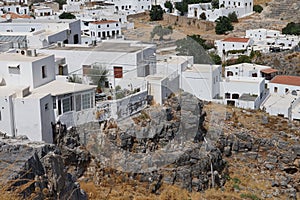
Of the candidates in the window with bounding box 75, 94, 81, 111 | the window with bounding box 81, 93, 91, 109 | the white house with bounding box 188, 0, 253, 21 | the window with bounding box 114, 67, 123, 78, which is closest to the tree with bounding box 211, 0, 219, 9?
the white house with bounding box 188, 0, 253, 21

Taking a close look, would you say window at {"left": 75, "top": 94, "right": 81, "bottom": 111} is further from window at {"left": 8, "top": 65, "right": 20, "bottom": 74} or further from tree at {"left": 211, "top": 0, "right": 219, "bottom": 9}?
tree at {"left": 211, "top": 0, "right": 219, "bottom": 9}

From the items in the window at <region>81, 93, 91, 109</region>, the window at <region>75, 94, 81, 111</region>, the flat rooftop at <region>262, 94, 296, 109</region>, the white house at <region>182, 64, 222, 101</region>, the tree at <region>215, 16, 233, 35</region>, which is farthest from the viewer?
the tree at <region>215, 16, 233, 35</region>

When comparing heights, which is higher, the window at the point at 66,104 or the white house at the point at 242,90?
the window at the point at 66,104

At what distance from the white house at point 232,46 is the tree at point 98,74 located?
17.7 metres

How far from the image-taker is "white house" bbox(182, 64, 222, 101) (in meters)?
16.5

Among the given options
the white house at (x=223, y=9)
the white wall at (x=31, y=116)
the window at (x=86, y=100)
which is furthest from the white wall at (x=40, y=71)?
the white house at (x=223, y=9)

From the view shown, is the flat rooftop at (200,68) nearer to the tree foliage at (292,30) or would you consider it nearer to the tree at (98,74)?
the tree at (98,74)

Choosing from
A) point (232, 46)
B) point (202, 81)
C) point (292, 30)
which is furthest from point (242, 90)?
point (292, 30)

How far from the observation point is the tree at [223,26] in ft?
132

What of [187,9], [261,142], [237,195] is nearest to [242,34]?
[187,9]

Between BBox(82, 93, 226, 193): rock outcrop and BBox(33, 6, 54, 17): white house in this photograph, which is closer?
BBox(82, 93, 226, 193): rock outcrop

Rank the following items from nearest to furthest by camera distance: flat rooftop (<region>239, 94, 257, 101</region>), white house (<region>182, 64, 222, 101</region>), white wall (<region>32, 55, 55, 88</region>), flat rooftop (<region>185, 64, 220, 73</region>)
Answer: white wall (<region>32, 55, 55, 88</region>), white house (<region>182, 64, 222, 101</region>), flat rooftop (<region>185, 64, 220, 73</region>), flat rooftop (<region>239, 94, 257, 101</region>)

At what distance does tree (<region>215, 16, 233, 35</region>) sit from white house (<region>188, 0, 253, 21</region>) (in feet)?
6.71

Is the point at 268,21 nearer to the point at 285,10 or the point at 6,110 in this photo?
the point at 285,10
